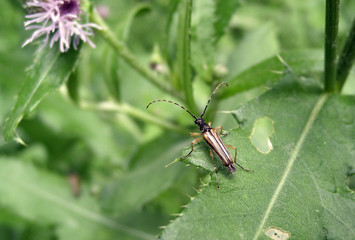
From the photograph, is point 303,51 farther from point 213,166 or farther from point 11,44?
point 11,44

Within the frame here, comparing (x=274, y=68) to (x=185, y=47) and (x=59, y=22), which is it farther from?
(x=59, y=22)

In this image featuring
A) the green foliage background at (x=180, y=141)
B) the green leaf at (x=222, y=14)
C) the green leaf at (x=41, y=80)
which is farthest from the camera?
the green leaf at (x=222, y=14)

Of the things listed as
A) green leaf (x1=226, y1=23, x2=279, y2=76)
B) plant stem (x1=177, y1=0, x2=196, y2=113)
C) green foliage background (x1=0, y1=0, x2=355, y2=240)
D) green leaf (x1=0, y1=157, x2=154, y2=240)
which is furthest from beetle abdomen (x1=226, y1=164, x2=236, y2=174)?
green leaf (x1=0, y1=157, x2=154, y2=240)

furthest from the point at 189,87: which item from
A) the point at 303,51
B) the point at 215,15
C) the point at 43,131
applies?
the point at 43,131

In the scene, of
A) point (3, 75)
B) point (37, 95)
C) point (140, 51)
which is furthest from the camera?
point (140, 51)

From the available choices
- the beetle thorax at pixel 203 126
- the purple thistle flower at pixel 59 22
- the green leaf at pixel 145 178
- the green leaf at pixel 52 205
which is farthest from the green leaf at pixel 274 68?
the green leaf at pixel 52 205

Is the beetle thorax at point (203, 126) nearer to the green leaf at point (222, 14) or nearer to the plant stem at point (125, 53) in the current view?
the plant stem at point (125, 53)
